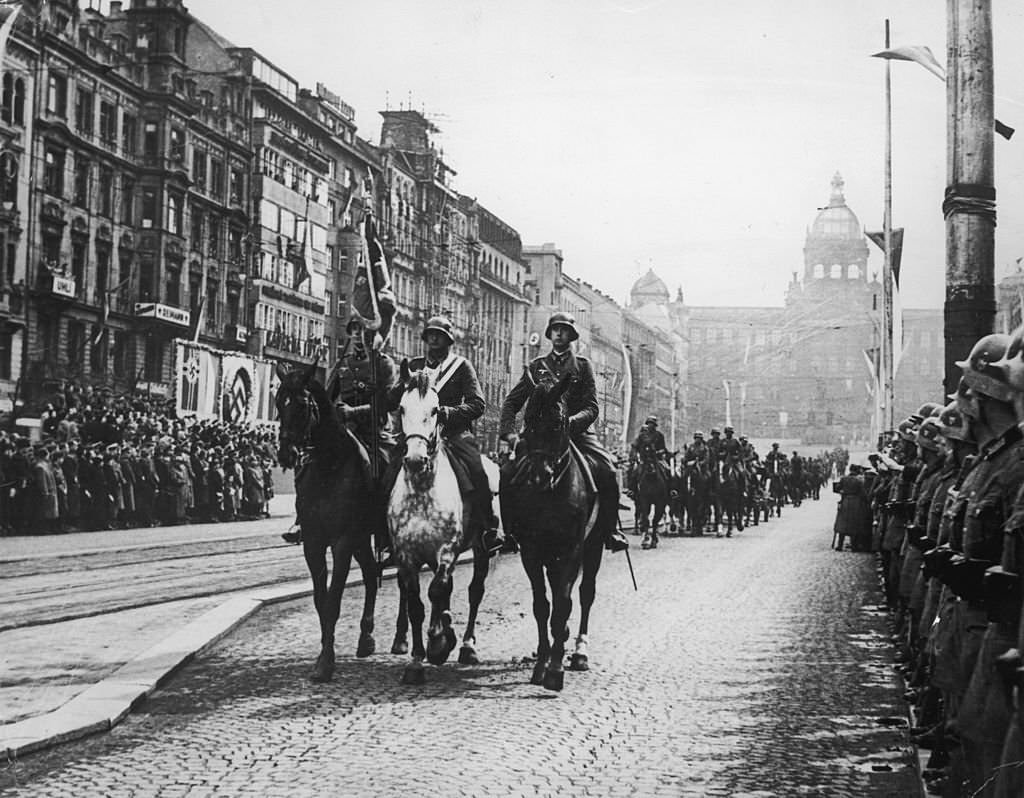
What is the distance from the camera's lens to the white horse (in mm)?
8992

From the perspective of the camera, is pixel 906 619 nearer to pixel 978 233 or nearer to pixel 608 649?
pixel 608 649

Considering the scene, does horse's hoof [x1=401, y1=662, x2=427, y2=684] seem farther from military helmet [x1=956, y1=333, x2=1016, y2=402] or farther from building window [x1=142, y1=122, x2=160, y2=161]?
building window [x1=142, y1=122, x2=160, y2=161]

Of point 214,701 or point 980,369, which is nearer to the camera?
point 980,369

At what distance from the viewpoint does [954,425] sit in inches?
292

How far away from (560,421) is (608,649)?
2.37 m

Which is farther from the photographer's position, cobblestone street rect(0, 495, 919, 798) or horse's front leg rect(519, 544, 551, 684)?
horse's front leg rect(519, 544, 551, 684)

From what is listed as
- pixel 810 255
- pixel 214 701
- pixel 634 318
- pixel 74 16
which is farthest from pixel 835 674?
pixel 810 255

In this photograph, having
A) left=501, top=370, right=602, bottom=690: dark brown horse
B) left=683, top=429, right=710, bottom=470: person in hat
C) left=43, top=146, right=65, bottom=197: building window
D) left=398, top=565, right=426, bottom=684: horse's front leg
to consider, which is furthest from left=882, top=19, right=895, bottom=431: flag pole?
left=43, top=146, right=65, bottom=197: building window

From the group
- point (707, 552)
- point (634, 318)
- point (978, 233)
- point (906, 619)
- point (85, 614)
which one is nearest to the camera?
point (978, 233)

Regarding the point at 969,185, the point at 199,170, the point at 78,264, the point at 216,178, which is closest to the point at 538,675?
the point at 969,185

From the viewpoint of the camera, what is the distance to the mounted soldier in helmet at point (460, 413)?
9633mm

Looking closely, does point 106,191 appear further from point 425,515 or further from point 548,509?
point 548,509

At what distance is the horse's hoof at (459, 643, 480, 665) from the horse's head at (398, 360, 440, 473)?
1644 millimetres

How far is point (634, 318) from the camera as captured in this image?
10338cm
